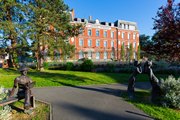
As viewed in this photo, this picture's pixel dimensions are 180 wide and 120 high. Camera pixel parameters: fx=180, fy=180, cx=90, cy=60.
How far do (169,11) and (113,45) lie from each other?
46.0 meters

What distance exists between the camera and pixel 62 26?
2009 cm

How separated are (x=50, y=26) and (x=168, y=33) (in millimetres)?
15158

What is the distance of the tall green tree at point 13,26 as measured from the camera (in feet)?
55.9

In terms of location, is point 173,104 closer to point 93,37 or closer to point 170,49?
point 170,49

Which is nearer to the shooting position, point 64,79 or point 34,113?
point 34,113

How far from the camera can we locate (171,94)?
21.3 ft

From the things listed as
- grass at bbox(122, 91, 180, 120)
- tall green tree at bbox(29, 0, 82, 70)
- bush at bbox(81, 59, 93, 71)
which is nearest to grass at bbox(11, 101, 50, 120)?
grass at bbox(122, 91, 180, 120)

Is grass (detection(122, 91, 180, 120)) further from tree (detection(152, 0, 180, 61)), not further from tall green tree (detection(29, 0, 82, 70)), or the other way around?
tall green tree (detection(29, 0, 82, 70))

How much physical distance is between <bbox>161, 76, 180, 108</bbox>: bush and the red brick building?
1537 inches

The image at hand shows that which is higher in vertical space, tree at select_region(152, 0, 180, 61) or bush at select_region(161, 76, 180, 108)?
tree at select_region(152, 0, 180, 61)

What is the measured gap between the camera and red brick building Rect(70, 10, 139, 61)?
1880 inches

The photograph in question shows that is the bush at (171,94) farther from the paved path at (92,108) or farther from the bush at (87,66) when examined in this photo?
the bush at (87,66)

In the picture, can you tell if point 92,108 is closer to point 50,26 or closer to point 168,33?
point 168,33

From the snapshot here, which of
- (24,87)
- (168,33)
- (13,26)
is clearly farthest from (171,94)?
(13,26)
